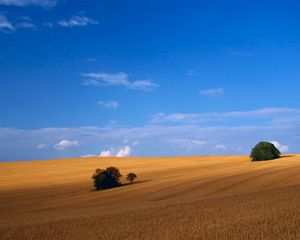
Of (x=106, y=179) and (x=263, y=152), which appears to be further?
(x=263, y=152)

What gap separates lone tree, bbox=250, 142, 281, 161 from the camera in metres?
71.8

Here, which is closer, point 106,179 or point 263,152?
point 106,179

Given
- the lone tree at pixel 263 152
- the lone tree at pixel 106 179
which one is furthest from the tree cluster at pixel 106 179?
the lone tree at pixel 263 152

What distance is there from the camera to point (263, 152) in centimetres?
Result: 7169

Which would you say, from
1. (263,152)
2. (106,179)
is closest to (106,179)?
(106,179)

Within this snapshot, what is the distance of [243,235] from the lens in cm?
1422

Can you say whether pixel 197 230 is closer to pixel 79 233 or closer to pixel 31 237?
pixel 79 233

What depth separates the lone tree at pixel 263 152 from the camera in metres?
71.8

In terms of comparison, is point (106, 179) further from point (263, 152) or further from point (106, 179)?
point (263, 152)

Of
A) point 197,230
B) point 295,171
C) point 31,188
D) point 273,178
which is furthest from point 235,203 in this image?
point 31,188

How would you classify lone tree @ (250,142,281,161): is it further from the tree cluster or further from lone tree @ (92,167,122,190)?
lone tree @ (92,167,122,190)

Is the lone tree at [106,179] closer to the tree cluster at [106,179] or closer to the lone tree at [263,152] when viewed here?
the tree cluster at [106,179]

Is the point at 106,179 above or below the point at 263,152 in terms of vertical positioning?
below

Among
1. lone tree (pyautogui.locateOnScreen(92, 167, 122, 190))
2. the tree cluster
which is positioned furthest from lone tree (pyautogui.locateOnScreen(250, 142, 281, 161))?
lone tree (pyautogui.locateOnScreen(92, 167, 122, 190))
